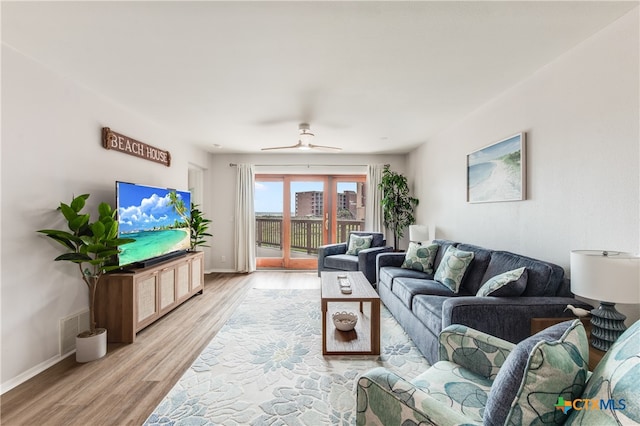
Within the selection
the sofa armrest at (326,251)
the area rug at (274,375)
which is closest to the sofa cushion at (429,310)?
the area rug at (274,375)

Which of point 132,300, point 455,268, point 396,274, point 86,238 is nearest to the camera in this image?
point 86,238

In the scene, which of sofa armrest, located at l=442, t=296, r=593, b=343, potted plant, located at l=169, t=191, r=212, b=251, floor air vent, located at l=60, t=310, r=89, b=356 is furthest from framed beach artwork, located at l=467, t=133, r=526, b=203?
floor air vent, located at l=60, t=310, r=89, b=356

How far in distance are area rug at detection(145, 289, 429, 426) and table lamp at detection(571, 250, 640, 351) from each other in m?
1.18

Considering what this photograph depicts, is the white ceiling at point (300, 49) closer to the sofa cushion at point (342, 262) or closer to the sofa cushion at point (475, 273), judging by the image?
the sofa cushion at point (475, 273)

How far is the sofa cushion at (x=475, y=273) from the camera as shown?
2760 millimetres

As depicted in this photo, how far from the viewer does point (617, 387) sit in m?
0.74

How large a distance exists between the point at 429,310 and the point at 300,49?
226cm

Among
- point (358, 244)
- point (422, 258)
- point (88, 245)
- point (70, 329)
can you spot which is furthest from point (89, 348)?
point (358, 244)

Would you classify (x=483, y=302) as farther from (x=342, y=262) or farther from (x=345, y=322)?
(x=342, y=262)

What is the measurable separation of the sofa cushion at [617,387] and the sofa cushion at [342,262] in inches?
150

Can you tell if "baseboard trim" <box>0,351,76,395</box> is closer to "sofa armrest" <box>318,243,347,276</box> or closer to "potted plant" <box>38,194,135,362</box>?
"potted plant" <box>38,194,135,362</box>

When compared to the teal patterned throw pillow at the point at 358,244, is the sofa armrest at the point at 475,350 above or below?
below

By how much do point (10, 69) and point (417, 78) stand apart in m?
3.13

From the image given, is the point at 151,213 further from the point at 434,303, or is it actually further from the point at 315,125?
the point at 434,303
